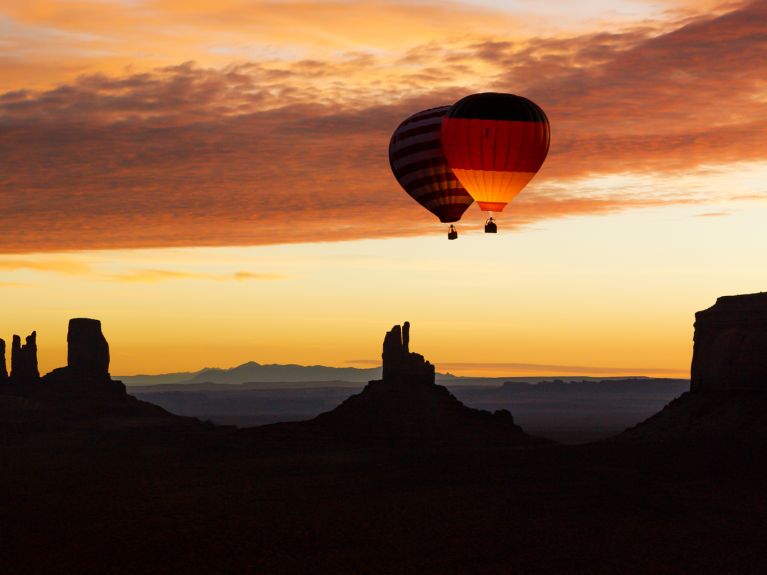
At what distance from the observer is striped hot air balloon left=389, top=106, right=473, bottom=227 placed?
8881cm

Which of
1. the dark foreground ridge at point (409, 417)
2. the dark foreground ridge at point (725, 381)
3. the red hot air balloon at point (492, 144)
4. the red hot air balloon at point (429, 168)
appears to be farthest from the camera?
the dark foreground ridge at point (409, 417)

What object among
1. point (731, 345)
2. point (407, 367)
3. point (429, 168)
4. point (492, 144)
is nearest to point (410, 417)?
point (407, 367)

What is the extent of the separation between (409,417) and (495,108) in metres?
107

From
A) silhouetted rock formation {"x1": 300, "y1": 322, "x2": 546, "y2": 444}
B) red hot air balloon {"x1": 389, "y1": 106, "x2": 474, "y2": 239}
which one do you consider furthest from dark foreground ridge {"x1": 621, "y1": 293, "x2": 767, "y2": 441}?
red hot air balloon {"x1": 389, "y1": 106, "x2": 474, "y2": 239}

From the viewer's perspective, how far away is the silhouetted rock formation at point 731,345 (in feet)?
466

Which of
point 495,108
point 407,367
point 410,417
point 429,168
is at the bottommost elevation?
point 410,417

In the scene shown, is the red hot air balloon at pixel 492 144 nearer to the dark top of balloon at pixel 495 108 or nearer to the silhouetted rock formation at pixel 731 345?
the dark top of balloon at pixel 495 108

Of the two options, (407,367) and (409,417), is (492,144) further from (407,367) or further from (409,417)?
(407,367)

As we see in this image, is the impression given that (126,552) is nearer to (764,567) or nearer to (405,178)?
(405,178)

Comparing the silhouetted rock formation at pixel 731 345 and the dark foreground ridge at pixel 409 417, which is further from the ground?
the silhouetted rock formation at pixel 731 345

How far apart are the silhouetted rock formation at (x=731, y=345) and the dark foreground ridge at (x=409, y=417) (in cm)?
3111

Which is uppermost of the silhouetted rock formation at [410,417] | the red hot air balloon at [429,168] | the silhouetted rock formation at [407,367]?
the red hot air balloon at [429,168]

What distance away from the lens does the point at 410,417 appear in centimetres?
18775

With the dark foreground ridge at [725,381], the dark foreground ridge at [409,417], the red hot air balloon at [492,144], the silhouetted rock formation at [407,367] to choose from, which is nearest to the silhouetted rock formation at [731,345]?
the dark foreground ridge at [725,381]
